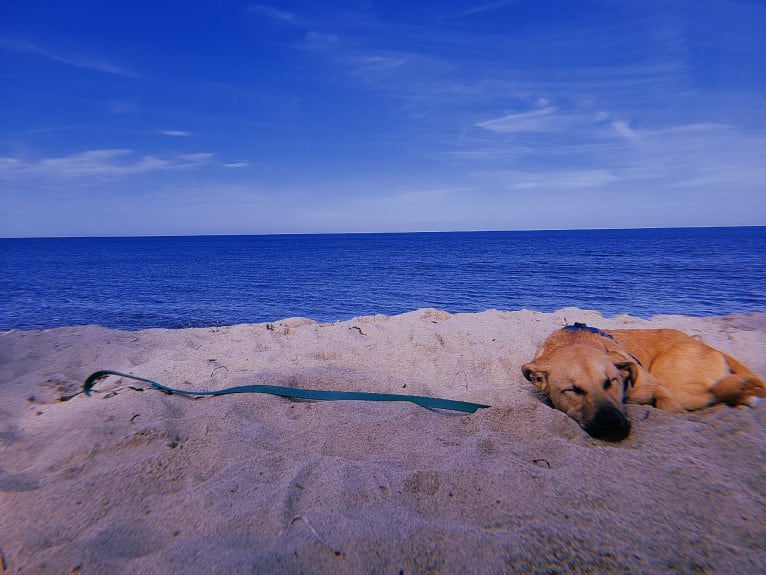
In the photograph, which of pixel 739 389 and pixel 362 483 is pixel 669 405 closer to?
pixel 739 389

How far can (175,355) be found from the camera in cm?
559

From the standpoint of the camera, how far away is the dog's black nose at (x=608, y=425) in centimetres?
308

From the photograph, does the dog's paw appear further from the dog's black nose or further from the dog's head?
the dog's black nose

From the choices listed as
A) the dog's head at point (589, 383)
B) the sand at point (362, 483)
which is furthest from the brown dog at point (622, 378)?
the sand at point (362, 483)

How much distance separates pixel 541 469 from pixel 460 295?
51.0ft

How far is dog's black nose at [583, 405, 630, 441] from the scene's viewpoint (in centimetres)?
308

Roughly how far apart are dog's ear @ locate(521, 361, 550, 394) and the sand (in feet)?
0.42

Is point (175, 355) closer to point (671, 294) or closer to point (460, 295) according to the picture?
point (460, 295)

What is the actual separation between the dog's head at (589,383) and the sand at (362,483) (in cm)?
16

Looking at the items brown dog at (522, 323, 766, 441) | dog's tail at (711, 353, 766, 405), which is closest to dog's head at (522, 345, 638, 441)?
brown dog at (522, 323, 766, 441)

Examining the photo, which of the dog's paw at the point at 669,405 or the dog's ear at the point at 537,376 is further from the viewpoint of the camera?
the dog's ear at the point at 537,376

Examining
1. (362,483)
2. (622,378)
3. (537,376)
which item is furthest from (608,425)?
(362,483)

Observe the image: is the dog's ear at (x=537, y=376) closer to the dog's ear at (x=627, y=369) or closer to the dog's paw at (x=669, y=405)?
the dog's ear at (x=627, y=369)

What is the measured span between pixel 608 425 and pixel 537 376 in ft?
3.11
